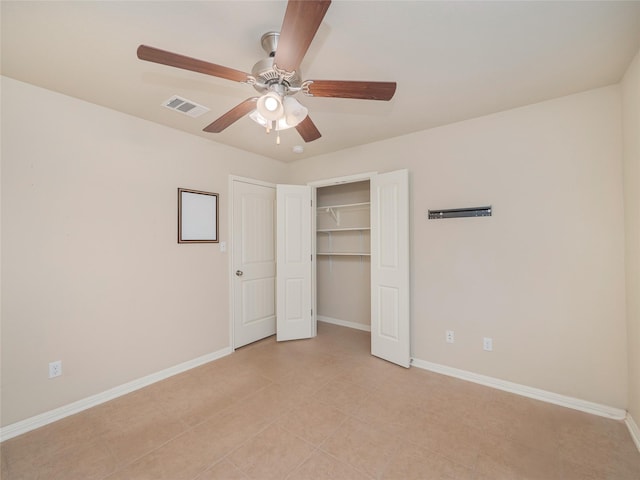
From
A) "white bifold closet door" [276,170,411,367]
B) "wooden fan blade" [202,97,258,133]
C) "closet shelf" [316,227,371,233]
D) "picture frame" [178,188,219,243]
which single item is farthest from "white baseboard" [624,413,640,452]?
"picture frame" [178,188,219,243]

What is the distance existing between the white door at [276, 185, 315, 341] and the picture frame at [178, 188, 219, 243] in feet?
2.74

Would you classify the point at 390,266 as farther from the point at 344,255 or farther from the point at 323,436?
the point at 323,436

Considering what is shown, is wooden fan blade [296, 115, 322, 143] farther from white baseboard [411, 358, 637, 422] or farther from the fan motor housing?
white baseboard [411, 358, 637, 422]

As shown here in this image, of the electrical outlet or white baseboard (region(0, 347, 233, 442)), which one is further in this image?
the electrical outlet

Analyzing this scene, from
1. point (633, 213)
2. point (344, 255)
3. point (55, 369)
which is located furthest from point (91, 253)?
point (633, 213)

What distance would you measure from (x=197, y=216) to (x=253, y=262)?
0.97 m

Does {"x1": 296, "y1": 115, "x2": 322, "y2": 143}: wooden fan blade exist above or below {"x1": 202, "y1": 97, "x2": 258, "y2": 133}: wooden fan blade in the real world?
below

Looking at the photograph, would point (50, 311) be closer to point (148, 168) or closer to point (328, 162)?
point (148, 168)

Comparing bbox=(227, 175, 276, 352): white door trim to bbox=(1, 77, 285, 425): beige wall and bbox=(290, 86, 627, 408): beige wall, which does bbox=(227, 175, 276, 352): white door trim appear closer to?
bbox=(1, 77, 285, 425): beige wall

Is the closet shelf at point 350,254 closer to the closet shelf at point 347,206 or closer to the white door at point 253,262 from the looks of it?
the closet shelf at point 347,206

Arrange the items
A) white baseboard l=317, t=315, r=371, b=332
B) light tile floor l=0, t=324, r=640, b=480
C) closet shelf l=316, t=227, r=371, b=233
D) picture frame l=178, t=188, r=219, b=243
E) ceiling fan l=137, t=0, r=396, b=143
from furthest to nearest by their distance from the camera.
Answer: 1. white baseboard l=317, t=315, r=371, b=332
2. closet shelf l=316, t=227, r=371, b=233
3. picture frame l=178, t=188, r=219, b=243
4. light tile floor l=0, t=324, r=640, b=480
5. ceiling fan l=137, t=0, r=396, b=143

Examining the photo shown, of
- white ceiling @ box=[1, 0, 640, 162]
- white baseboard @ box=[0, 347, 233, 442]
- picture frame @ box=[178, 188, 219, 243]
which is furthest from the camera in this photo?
picture frame @ box=[178, 188, 219, 243]

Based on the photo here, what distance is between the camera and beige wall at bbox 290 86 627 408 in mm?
2160

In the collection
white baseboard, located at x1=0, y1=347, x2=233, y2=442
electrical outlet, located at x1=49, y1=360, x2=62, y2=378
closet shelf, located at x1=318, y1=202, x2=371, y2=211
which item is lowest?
white baseboard, located at x1=0, y1=347, x2=233, y2=442
